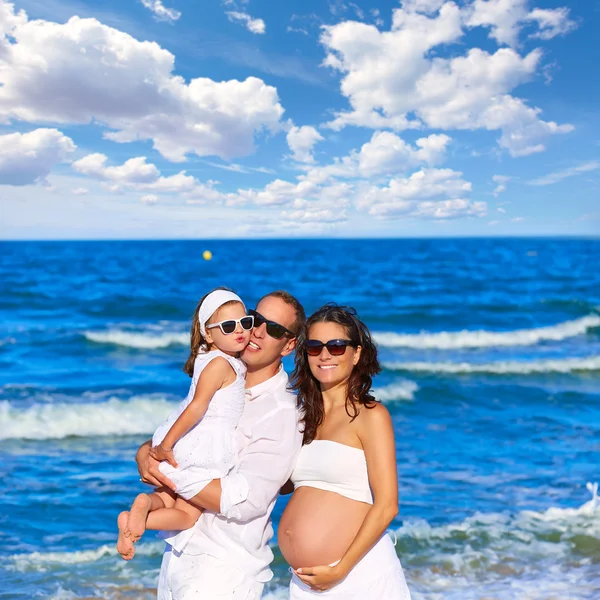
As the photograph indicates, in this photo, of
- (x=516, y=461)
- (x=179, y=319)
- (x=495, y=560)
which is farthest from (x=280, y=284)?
(x=495, y=560)

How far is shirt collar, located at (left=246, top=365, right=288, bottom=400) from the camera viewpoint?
310cm

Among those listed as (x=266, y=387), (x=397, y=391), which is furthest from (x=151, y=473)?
(x=397, y=391)

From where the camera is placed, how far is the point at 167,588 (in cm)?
290

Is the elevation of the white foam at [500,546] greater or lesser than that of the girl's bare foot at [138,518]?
lesser

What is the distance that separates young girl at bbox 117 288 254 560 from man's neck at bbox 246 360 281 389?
55 mm

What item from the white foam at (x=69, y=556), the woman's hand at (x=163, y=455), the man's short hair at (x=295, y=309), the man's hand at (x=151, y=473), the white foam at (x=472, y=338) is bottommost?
the white foam at (x=69, y=556)

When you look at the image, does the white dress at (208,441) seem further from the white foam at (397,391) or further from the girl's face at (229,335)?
the white foam at (397,391)

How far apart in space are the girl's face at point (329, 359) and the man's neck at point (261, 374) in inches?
10.1

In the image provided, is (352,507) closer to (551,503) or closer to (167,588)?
(167,588)

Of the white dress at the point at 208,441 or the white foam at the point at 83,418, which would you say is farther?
the white foam at the point at 83,418

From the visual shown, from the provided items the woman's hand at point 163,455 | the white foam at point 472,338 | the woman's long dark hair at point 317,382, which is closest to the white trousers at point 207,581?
the woman's hand at point 163,455

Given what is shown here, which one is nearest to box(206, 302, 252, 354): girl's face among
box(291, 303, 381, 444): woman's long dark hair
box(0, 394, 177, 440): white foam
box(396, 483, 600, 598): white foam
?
box(291, 303, 381, 444): woman's long dark hair

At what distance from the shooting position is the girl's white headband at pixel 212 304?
3262 mm

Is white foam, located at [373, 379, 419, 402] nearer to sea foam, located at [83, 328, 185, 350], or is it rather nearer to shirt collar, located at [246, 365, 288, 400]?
sea foam, located at [83, 328, 185, 350]
